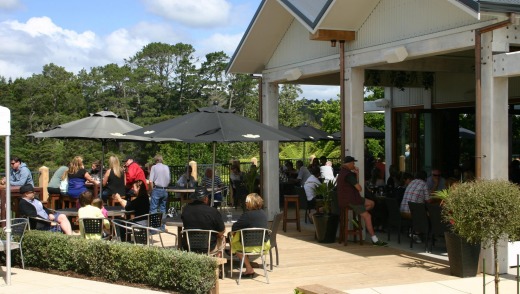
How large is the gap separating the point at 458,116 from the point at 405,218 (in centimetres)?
754

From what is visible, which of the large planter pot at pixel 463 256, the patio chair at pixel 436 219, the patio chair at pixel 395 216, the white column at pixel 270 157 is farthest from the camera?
the white column at pixel 270 157

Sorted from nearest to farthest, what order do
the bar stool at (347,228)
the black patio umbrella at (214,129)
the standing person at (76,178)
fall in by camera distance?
1. the black patio umbrella at (214,129)
2. the bar stool at (347,228)
3. the standing person at (76,178)

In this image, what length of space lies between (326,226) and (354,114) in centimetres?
208

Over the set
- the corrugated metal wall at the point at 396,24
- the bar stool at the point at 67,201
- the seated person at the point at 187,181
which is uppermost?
the corrugated metal wall at the point at 396,24

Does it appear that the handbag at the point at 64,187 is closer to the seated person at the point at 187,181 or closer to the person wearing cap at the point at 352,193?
the seated person at the point at 187,181

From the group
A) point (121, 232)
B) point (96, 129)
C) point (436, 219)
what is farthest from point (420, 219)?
point (96, 129)

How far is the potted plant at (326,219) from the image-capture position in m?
12.2

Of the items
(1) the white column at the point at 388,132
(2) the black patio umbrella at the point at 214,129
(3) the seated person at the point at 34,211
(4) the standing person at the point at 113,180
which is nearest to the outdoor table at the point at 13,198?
(4) the standing person at the point at 113,180

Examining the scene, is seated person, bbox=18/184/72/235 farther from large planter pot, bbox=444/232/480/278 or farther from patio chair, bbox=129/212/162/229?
large planter pot, bbox=444/232/480/278

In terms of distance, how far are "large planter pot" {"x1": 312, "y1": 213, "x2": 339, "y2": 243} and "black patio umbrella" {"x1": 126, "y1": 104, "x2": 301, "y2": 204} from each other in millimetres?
2194

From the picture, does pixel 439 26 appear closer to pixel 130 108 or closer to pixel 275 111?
pixel 275 111

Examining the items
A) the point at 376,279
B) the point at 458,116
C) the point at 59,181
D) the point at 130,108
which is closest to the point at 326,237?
the point at 376,279

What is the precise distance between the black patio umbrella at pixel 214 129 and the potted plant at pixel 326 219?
2111 mm

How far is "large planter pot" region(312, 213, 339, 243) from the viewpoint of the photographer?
40.0 ft
